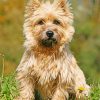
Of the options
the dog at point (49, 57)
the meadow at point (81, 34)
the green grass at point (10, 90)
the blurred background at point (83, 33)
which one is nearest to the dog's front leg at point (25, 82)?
the dog at point (49, 57)

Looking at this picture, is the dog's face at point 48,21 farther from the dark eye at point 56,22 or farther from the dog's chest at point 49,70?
the dog's chest at point 49,70

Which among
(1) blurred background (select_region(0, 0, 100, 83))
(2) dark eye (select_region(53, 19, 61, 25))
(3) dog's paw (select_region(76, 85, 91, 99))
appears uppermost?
(2) dark eye (select_region(53, 19, 61, 25))

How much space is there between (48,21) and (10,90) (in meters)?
1.39

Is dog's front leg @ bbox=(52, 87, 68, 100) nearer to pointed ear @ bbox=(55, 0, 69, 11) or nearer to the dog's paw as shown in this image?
the dog's paw

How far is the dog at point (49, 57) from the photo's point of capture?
902cm

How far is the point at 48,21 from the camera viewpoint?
9312 mm

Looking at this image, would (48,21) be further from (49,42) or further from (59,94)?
(59,94)

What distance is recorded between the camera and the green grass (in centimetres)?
889

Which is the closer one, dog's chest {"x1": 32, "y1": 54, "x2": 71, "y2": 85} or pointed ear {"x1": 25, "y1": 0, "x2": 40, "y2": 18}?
dog's chest {"x1": 32, "y1": 54, "x2": 71, "y2": 85}

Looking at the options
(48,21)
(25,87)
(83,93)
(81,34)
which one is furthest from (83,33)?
(25,87)

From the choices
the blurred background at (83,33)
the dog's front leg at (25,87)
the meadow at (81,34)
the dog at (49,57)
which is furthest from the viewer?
the blurred background at (83,33)

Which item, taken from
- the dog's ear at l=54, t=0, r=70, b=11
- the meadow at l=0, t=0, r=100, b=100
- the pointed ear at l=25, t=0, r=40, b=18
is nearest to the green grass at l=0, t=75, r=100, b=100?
the pointed ear at l=25, t=0, r=40, b=18

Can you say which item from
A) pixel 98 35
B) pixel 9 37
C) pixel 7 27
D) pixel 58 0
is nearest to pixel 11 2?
pixel 7 27

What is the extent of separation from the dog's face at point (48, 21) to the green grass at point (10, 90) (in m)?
0.79
